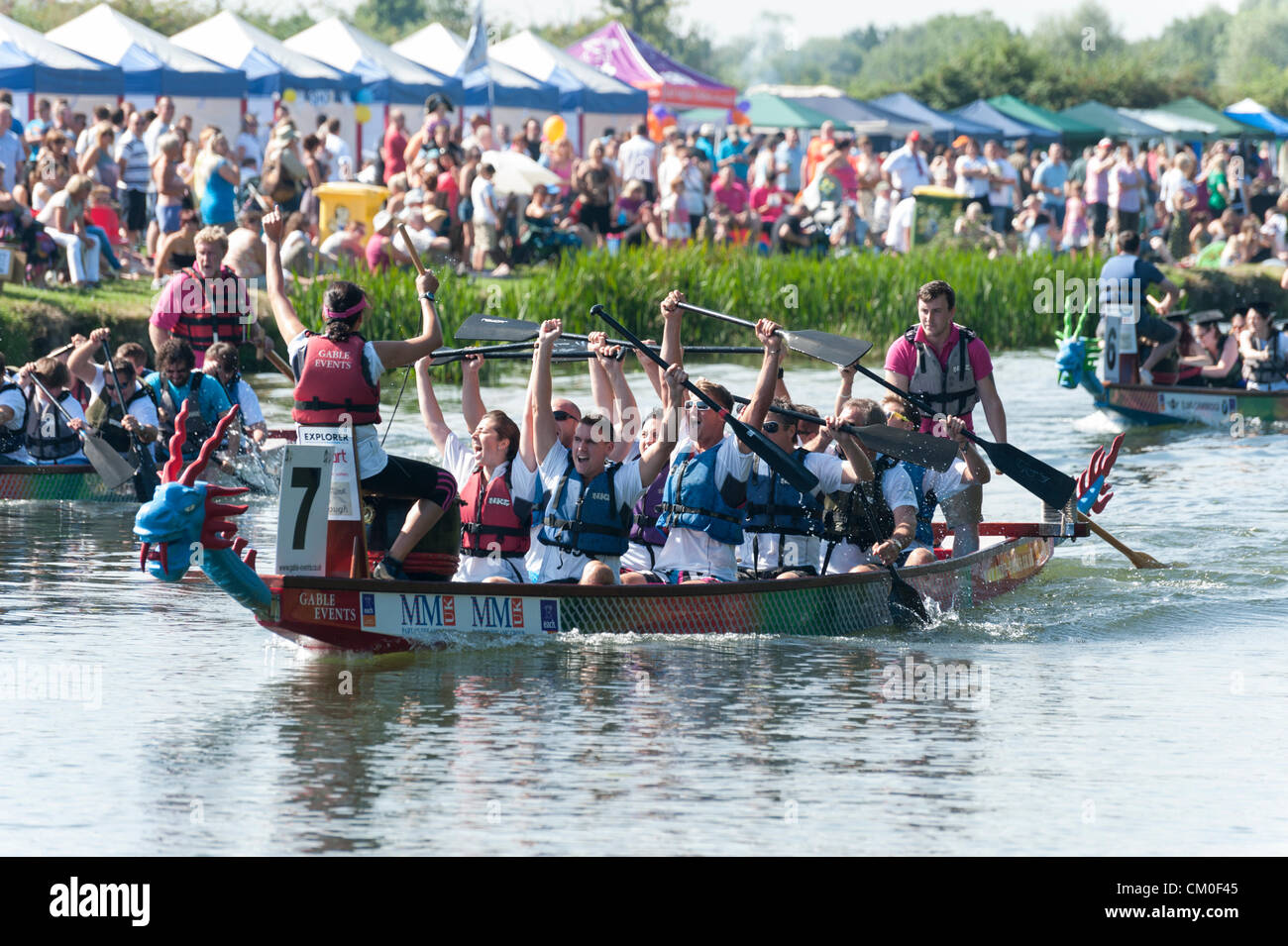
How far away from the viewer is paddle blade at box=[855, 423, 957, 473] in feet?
35.3

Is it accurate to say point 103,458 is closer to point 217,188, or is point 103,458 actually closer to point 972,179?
point 217,188

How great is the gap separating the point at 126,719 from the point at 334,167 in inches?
783

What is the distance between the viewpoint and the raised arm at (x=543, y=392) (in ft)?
33.3

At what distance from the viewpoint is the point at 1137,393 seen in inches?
818

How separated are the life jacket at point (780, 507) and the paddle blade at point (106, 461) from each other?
19.6 feet

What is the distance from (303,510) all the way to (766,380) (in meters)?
2.52

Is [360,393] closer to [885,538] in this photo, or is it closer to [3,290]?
[885,538]

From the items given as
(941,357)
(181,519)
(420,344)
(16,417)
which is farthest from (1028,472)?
(16,417)

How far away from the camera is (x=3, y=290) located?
20.0 m

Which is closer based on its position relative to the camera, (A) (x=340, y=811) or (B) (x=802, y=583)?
(A) (x=340, y=811)

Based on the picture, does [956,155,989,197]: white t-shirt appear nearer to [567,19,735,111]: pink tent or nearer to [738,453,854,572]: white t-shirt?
[567,19,735,111]: pink tent

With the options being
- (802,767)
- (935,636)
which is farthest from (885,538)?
(802,767)

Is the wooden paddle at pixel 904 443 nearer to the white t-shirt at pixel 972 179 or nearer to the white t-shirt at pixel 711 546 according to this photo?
the white t-shirt at pixel 711 546

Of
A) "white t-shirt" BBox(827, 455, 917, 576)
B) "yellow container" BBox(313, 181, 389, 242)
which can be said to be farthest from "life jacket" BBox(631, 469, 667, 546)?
"yellow container" BBox(313, 181, 389, 242)
